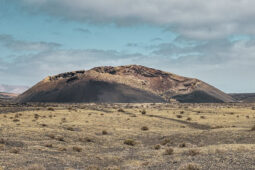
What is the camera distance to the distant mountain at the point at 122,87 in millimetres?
140375

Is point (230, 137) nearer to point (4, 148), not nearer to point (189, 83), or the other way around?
point (4, 148)

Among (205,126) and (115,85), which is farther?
(115,85)

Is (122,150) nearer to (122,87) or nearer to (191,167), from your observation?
(191,167)

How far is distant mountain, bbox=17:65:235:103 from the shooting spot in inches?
5527

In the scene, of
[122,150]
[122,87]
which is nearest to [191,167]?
[122,150]

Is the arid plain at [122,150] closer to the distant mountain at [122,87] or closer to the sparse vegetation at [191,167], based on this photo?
the sparse vegetation at [191,167]

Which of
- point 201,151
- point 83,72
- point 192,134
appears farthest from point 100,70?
point 201,151

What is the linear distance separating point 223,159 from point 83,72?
154618 millimetres

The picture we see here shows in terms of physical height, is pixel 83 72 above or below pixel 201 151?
above

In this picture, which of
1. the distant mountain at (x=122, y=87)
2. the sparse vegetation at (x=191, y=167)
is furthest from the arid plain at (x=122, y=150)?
the distant mountain at (x=122, y=87)

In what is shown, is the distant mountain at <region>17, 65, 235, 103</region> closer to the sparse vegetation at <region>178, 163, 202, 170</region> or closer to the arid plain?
the arid plain

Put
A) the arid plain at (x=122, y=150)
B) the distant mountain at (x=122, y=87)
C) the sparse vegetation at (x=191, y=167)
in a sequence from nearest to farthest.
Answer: the sparse vegetation at (x=191, y=167)
the arid plain at (x=122, y=150)
the distant mountain at (x=122, y=87)

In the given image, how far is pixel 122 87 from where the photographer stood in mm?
146750

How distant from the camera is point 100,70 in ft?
552
